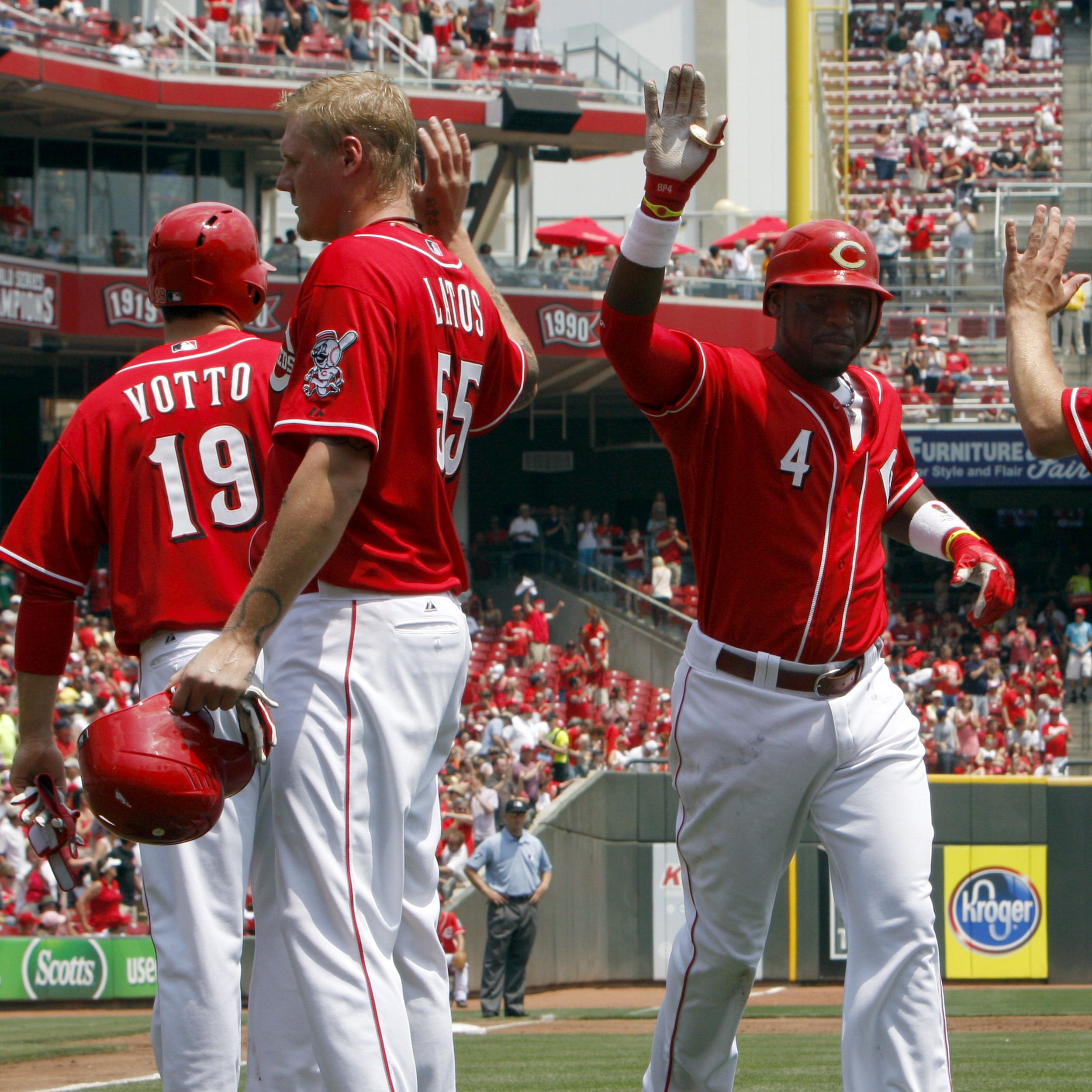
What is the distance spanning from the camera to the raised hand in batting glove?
358 cm

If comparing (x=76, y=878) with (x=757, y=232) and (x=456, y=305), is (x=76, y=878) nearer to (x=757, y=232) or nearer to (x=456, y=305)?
(x=456, y=305)

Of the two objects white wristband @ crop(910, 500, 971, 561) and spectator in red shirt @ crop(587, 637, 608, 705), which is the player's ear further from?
spectator in red shirt @ crop(587, 637, 608, 705)

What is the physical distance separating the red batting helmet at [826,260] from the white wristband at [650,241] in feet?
1.50

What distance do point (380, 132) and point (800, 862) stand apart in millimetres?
14746

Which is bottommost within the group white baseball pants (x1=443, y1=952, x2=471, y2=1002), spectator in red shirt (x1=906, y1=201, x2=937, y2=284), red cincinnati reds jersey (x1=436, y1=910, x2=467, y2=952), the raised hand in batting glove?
white baseball pants (x1=443, y1=952, x2=471, y2=1002)

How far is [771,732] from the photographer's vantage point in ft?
13.1

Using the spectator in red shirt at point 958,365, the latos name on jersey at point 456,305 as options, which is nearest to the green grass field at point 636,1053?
the latos name on jersey at point 456,305

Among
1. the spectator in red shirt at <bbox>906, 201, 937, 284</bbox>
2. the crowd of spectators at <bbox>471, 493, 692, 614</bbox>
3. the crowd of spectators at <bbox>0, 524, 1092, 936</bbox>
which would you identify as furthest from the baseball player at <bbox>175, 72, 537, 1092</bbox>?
the spectator in red shirt at <bbox>906, 201, 937, 284</bbox>

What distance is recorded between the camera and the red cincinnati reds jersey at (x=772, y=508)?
404 centimetres

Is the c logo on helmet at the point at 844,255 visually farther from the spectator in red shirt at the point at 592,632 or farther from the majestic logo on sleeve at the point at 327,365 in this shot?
the spectator in red shirt at the point at 592,632

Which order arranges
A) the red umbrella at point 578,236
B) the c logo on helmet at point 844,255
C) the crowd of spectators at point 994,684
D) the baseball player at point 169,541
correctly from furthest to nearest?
1. the red umbrella at point 578,236
2. the crowd of spectators at point 994,684
3. the c logo on helmet at point 844,255
4. the baseball player at point 169,541

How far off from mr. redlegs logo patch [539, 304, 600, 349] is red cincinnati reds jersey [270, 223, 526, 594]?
927 inches

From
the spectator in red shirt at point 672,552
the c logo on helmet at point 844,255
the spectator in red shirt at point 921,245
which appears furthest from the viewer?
the spectator in red shirt at point 921,245

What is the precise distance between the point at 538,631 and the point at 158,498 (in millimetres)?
20105
